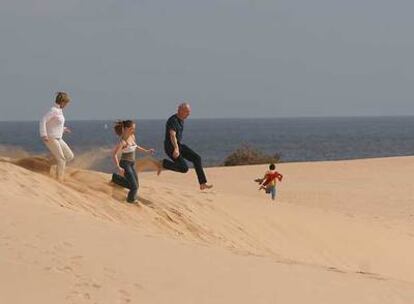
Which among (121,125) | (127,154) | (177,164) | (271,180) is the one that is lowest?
(271,180)

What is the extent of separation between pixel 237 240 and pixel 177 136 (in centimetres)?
194

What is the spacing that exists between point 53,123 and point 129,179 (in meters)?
1.39

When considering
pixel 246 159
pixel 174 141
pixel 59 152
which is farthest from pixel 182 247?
pixel 246 159

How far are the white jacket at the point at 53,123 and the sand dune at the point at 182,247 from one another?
0.66 meters

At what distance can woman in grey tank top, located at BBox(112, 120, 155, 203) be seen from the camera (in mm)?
10594

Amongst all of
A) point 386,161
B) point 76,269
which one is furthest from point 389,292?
point 386,161

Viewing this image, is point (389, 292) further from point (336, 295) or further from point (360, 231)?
point (360, 231)

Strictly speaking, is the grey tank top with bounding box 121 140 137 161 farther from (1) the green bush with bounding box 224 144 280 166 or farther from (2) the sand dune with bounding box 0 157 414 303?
(1) the green bush with bounding box 224 144 280 166

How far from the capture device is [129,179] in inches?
427

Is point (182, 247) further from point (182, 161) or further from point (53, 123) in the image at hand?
point (182, 161)

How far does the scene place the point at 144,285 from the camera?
607 centimetres

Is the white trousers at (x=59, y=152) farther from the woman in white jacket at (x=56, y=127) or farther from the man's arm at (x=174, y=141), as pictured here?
the man's arm at (x=174, y=141)

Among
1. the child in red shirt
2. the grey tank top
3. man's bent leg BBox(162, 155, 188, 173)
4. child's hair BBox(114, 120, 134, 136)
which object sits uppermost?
child's hair BBox(114, 120, 134, 136)

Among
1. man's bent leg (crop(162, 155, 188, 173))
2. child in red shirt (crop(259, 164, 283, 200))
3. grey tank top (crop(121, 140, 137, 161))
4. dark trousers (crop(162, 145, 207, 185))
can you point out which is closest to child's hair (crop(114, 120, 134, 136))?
grey tank top (crop(121, 140, 137, 161))
